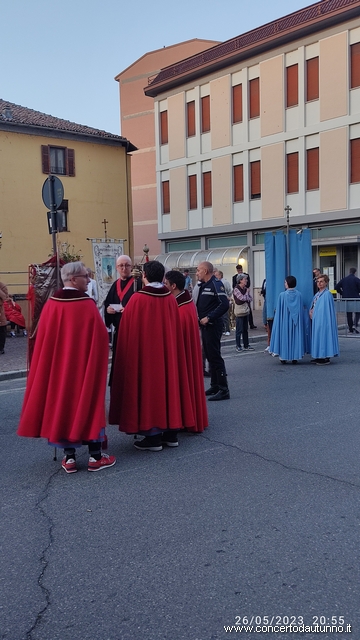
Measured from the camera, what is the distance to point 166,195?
35000 mm

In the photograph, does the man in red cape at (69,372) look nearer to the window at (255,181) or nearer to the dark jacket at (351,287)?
the dark jacket at (351,287)

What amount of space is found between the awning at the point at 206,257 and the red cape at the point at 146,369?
76.3 feet

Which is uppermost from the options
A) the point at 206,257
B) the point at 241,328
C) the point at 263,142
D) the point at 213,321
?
the point at 263,142

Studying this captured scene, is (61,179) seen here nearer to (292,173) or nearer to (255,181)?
(255,181)

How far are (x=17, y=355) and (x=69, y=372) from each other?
30.4 ft

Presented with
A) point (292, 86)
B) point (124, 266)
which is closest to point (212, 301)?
point (124, 266)

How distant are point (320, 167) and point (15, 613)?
26.2 m

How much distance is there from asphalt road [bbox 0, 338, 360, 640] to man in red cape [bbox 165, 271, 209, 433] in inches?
10.0

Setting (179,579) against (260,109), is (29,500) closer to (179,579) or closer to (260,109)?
(179,579)

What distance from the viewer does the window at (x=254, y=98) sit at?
29.7 meters

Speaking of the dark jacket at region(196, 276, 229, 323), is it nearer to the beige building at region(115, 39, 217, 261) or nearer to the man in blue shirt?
the man in blue shirt

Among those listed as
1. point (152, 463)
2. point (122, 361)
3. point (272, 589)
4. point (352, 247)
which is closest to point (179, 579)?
point (272, 589)

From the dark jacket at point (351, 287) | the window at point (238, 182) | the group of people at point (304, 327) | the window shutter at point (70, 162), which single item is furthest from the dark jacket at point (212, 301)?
the window shutter at point (70, 162)

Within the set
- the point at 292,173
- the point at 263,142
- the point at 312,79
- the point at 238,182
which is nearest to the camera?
the point at 312,79
